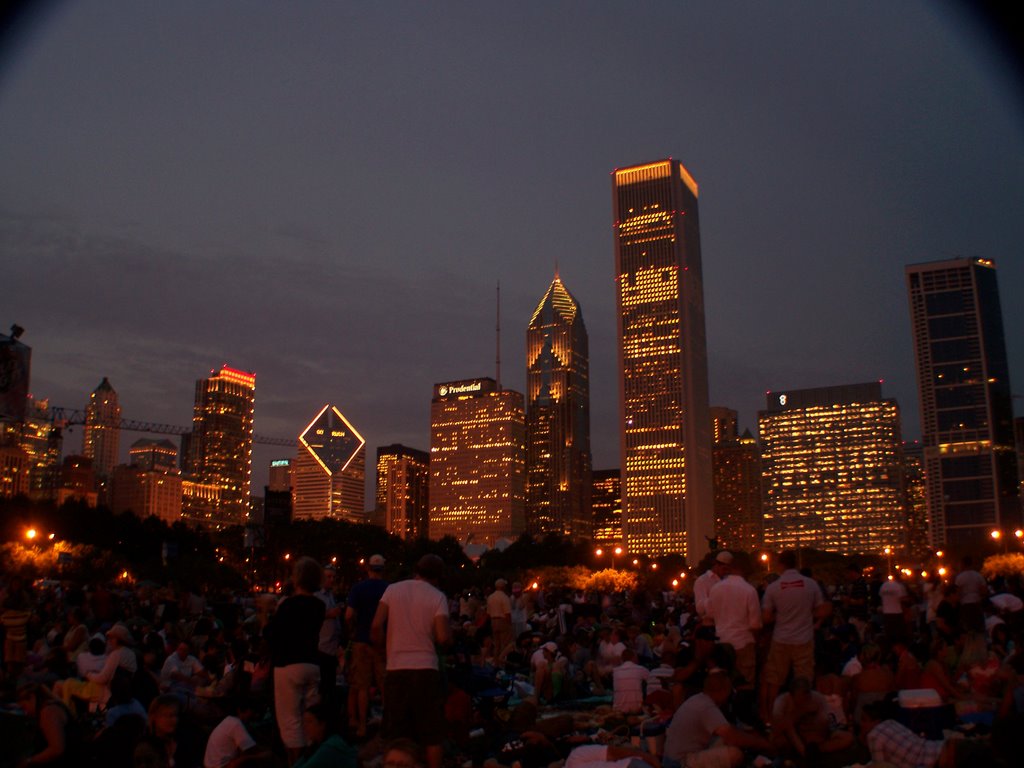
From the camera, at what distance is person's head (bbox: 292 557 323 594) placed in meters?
7.74

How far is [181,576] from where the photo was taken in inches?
2008

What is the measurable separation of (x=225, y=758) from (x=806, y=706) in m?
4.62

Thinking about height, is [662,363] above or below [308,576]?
above

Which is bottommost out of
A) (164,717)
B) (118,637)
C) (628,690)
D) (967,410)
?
(628,690)

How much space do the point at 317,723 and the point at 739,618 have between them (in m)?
4.61

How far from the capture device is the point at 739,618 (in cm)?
983

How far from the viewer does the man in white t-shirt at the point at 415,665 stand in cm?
712

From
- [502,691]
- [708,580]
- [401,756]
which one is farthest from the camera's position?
[708,580]

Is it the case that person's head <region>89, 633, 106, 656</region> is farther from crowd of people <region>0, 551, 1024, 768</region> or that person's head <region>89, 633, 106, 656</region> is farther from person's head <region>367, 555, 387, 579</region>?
person's head <region>367, 555, 387, 579</region>

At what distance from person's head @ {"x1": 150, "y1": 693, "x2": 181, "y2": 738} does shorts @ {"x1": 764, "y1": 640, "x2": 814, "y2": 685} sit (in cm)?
556

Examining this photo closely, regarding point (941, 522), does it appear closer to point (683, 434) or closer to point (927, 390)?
point (927, 390)

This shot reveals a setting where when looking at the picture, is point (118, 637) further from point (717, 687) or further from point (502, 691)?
point (717, 687)

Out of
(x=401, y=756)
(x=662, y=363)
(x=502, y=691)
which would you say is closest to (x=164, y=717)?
(x=401, y=756)

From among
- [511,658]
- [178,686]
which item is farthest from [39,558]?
[178,686]
